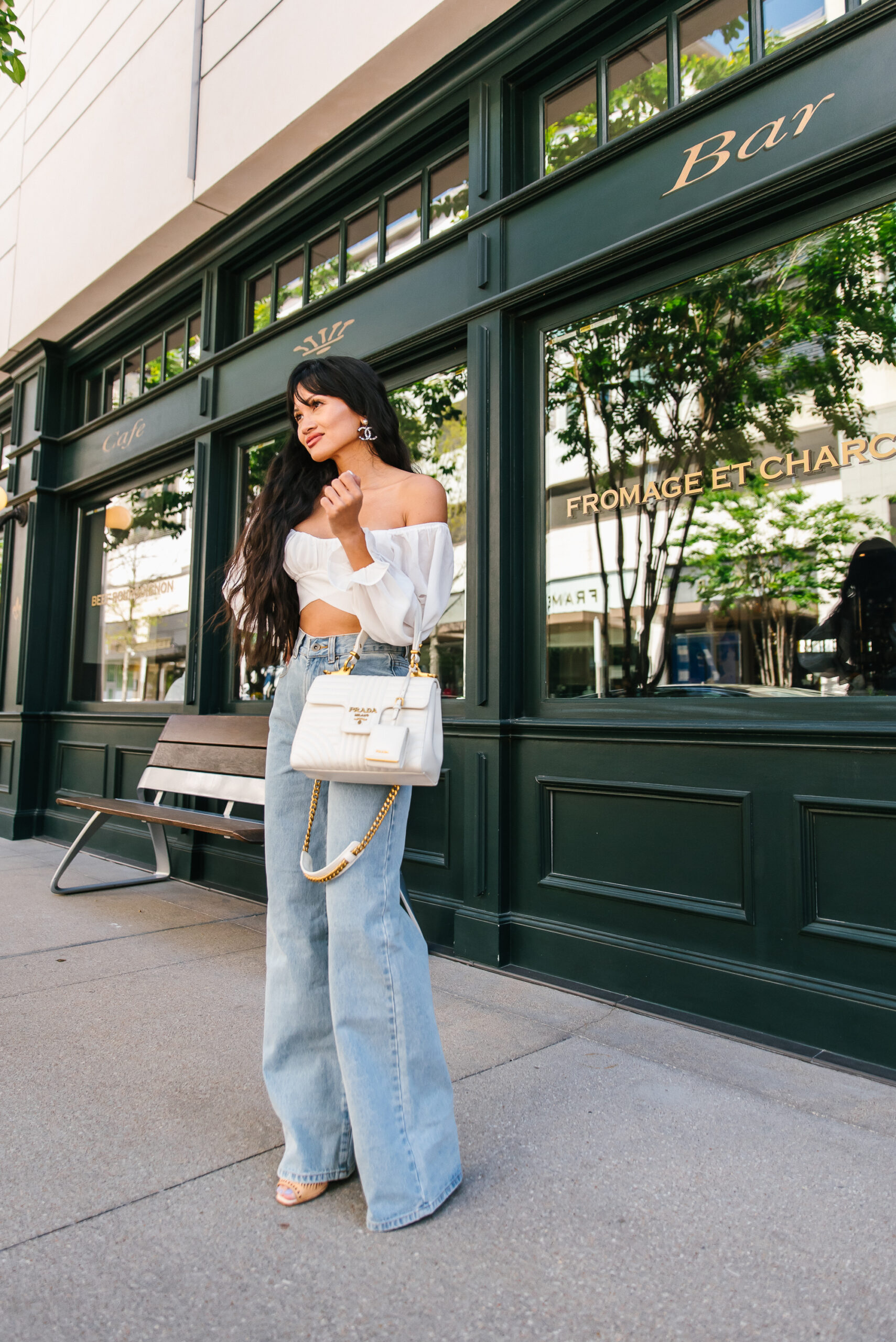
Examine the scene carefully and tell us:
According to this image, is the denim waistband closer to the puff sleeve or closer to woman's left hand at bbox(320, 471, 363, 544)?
the puff sleeve

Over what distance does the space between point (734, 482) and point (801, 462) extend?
28 cm

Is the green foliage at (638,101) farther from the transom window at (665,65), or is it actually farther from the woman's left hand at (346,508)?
the woman's left hand at (346,508)

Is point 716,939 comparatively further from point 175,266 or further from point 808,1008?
point 175,266

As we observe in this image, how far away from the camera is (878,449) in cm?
308

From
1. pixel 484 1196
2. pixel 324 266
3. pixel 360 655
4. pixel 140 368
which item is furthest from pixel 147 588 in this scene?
pixel 484 1196

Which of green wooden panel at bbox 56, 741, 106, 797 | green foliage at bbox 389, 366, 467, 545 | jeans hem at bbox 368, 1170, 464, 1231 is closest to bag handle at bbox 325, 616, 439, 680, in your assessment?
jeans hem at bbox 368, 1170, 464, 1231

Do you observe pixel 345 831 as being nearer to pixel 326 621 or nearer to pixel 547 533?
pixel 326 621

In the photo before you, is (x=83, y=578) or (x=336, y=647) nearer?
(x=336, y=647)

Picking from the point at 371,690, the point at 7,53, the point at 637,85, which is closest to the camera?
the point at 371,690

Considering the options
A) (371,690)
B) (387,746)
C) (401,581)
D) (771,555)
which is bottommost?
(387,746)

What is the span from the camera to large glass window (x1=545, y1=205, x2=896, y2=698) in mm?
3127

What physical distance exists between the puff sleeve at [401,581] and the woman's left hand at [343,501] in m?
0.12

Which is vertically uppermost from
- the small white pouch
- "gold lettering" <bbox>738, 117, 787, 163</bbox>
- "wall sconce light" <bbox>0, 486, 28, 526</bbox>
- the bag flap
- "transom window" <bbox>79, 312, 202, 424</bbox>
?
"transom window" <bbox>79, 312, 202, 424</bbox>

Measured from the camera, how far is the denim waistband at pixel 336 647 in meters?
2.02
